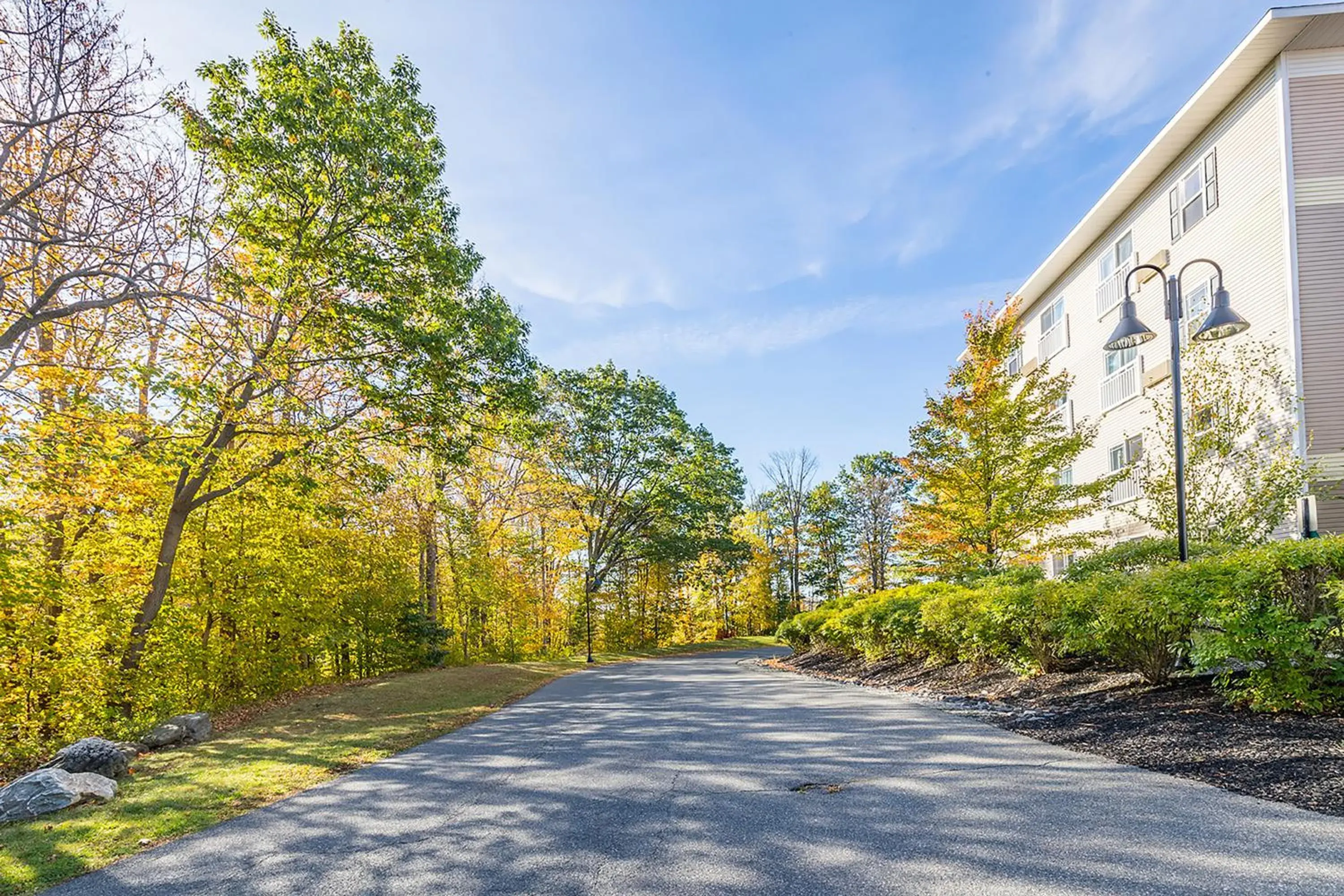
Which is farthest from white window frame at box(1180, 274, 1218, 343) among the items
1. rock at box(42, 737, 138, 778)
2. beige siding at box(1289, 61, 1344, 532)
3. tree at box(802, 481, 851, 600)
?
tree at box(802, 481, 851, 600)

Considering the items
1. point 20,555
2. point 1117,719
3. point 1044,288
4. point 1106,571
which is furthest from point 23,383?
point 1044,288

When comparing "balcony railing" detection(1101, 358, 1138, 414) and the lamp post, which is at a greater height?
"balcony railing" detection(1101, 358, 1138, 414)

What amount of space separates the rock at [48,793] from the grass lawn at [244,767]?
0.11m

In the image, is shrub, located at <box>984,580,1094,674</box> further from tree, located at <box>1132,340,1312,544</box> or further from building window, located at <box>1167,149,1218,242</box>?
building window, located at <box>1167,149,1218,242</box>

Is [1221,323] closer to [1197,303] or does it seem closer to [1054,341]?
[1197,303]

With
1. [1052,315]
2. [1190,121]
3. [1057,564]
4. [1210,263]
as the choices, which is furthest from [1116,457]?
[1210,263]

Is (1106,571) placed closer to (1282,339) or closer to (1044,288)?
(1282,339)

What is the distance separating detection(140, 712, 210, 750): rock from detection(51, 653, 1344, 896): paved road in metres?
4.56

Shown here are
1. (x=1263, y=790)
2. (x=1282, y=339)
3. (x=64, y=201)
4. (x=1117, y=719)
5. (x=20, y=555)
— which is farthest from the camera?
(x=1282, y=339)

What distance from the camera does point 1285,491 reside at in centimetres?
1176

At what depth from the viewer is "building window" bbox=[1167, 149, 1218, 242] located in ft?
49.1

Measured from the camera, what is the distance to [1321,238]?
12.8m

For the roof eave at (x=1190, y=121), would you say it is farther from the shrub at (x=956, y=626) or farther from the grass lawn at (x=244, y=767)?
the grass lawn at (x=244, y=767)

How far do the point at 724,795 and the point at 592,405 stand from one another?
80.5 ft
